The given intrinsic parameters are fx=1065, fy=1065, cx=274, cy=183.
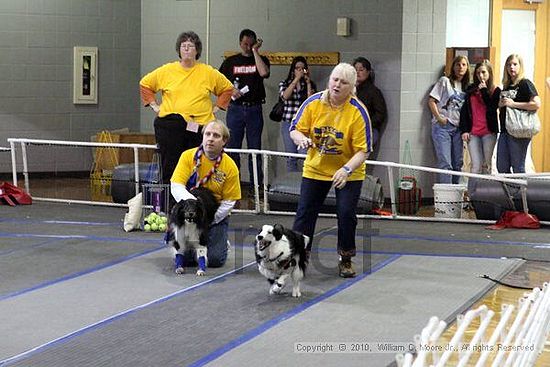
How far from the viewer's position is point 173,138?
8688 millimetres

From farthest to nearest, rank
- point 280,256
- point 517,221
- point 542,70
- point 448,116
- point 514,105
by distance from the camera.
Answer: point 542,70 → point 448,116 → point 514,105 → point 517,221 → point 280,256

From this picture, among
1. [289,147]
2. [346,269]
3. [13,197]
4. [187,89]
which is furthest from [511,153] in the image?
[13,197]

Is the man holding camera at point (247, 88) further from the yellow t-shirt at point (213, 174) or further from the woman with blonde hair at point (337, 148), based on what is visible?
the woman with blonde hair at point (337, 148)

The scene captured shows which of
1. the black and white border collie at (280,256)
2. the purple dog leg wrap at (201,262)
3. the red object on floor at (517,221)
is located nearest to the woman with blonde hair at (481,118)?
the red object on floor at (517,221)

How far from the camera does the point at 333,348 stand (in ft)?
16.9

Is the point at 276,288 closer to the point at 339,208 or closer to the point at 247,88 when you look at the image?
the point at 339,208

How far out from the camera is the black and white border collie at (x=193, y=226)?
678cm

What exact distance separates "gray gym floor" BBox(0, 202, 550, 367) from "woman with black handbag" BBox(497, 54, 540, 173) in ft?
4.96

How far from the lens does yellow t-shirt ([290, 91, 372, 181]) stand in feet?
21.9

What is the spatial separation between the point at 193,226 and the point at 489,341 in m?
3.54

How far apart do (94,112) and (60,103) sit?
47cm

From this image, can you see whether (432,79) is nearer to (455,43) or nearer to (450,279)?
(455,43)

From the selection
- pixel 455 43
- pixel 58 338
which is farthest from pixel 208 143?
pixel 455 43

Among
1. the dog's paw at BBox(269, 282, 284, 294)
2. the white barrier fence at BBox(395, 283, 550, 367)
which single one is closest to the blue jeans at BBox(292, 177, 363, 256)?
the dog's paw at BBox(269, 282, 284, 294)
